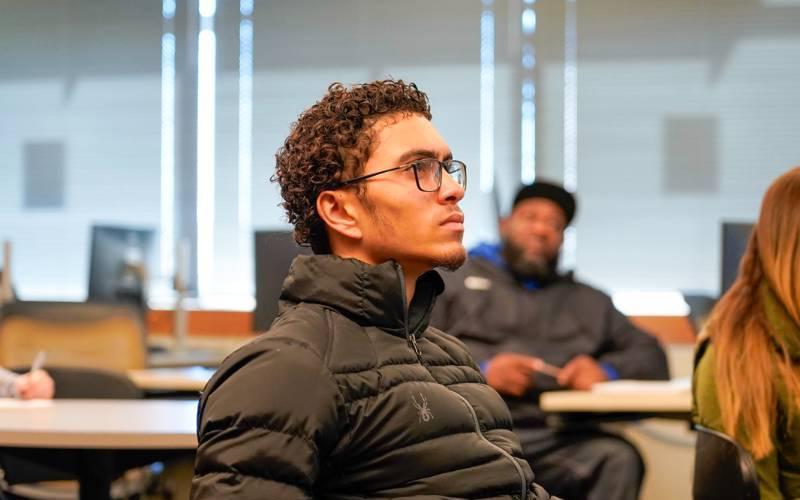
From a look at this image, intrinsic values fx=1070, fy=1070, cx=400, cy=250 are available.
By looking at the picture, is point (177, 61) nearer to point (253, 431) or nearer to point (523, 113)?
point (523, 113)

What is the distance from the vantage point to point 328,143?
1.57m

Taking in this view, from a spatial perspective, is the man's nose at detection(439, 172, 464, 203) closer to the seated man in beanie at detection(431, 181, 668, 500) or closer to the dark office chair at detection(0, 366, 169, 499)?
the dark office chair at detection(0, 366, 169, 499)

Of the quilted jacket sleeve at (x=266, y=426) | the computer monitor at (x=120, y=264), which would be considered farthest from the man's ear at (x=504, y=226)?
the quilted jacket sleeve at (x=266, y=426)

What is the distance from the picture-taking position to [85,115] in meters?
6.07

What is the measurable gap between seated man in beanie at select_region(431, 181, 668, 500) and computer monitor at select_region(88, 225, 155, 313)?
1.49 meters

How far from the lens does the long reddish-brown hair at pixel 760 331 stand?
6.97ft

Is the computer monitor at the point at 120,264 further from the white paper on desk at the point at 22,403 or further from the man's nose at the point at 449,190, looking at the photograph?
the man's nose at the point at 449,190

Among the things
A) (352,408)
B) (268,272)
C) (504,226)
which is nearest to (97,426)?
(352,408)

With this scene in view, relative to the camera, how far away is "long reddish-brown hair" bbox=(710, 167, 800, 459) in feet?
6.97

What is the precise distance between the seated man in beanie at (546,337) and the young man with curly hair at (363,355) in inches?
80.1

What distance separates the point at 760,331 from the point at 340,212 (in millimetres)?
1050

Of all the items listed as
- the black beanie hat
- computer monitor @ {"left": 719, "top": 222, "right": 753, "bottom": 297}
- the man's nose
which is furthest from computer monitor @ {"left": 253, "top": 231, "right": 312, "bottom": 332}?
the man's nose

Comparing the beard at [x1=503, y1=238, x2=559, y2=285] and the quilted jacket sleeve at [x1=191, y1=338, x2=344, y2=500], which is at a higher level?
the beard at [x1=503, y1=238, x2=559, y2=285]

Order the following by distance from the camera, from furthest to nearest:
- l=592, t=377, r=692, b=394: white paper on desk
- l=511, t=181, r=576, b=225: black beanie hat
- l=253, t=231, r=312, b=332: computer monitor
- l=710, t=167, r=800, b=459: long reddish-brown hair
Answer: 1. l=511, t=181, r=576, b=225: black beanie hat
2. l=253, t=231, r=312, b=332: computer monitor
3. l=592, t=377, r=692, b=394: white paper on desk
4. l=710, t=167, r=800, b=459: long reddish-brown hair
